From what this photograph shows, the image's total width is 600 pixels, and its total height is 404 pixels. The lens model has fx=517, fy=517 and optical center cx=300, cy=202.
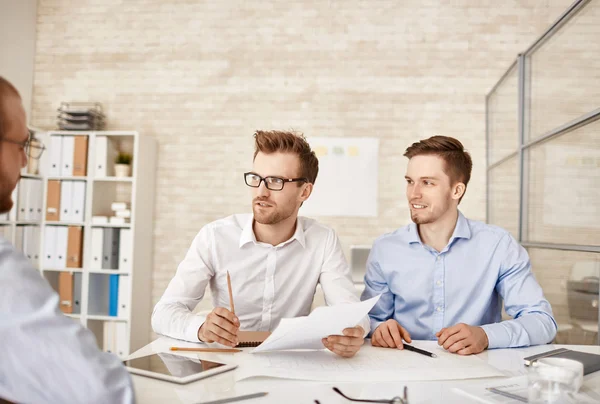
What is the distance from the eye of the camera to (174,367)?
4.14 ft

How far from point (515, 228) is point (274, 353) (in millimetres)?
2526

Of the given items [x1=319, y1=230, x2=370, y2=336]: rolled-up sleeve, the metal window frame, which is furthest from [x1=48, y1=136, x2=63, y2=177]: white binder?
the metal window frame

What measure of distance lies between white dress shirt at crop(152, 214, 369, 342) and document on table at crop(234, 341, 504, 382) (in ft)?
1.64

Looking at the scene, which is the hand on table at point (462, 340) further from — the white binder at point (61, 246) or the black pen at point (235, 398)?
the white binder at point (61, 246)

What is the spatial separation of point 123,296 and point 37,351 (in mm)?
3413

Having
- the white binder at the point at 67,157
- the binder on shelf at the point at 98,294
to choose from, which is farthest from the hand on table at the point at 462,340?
the white binder at the point at 67,157

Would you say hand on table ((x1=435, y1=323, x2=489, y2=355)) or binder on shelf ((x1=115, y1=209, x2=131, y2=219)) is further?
binder on shelf ((x1=115, y1=209, x2=131, y2=219))

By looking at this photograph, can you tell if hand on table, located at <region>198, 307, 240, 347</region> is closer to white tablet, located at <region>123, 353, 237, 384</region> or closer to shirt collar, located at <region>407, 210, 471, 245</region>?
white tablet, located at <region>123, 353, 237, 384</region>

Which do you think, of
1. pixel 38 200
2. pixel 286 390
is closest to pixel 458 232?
pixel 286 390

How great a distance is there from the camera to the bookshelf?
4047 millimetres

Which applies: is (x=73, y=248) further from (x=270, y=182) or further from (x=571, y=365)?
(x=571, y=365)

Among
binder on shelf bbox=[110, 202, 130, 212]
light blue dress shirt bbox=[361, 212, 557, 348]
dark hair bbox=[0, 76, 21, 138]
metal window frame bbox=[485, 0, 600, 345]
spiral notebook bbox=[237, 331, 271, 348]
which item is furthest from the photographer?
binder on shelf bbox=[110, 202, 130, 212]

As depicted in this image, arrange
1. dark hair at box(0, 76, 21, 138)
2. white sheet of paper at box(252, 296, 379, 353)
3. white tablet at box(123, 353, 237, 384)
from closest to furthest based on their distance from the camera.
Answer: dark hair at box(0, 76, 21, 138) → white tablet at box(123, 353, 237, 384) → white sheet of paper at box(252, 296, 379, 353)

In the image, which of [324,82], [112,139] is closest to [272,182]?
[324,82]
